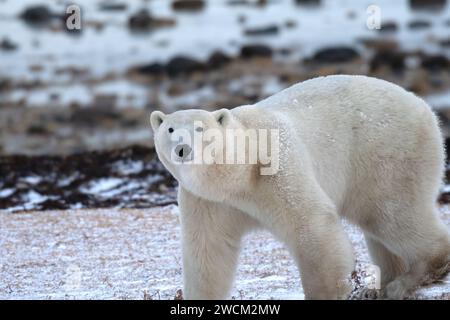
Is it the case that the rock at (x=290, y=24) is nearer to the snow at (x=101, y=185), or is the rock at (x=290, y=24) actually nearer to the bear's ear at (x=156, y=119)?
the snow at (x=101, y=185)

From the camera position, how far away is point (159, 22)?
3812 cm

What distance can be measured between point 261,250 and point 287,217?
344 centimetres

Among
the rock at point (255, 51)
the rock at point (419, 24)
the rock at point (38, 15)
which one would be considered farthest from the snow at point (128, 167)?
the rock at point (38, 15)

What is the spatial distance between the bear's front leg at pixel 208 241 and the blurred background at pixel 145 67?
7.77m

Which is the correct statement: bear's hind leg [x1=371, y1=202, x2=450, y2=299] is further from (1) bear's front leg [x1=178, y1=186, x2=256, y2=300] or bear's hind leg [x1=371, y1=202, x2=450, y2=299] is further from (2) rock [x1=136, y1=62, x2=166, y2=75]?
(2) rock [x1=136, y1=62, x2=166, y2=75]

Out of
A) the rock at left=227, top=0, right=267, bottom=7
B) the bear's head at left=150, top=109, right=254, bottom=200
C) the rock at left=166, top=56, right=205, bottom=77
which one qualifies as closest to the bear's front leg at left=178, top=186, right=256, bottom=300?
the bear's head at left=150, top=109, right=254, bottom=200

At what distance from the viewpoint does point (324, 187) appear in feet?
17.1

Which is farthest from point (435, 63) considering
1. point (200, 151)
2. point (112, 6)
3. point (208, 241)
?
point (200, 151)

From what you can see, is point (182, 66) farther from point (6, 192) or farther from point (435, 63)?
point (6, 192)

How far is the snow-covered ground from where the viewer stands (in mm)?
6391

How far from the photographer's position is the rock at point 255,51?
101ft

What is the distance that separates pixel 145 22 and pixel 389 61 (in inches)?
524
